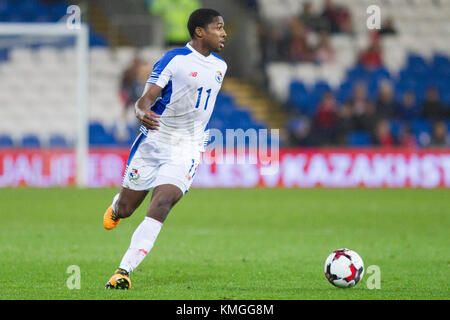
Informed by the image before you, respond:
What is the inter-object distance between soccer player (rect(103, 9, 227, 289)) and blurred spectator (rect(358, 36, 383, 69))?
1704 cm

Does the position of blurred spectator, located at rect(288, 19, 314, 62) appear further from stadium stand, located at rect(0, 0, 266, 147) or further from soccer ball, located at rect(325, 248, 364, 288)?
soccer ball, located at rect(325, 248, 364, 288)

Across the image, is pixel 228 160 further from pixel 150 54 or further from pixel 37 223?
pixel 37 223

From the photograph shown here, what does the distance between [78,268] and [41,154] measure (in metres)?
12.3

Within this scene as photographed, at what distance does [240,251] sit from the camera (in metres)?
10.1

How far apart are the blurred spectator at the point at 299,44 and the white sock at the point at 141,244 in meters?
17.1

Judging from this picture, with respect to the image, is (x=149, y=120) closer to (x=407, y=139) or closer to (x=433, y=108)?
(x=407, y=139)

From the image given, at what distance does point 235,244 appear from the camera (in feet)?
35.3

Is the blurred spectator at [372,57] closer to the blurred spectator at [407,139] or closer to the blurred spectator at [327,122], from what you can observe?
the blurred spectator at [327,122]

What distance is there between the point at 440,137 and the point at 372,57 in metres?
4.04

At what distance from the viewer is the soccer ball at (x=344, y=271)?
7109mm

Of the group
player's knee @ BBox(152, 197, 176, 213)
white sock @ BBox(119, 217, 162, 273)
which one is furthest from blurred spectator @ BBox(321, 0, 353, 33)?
white sock @ BBox(119, 217, 162, 273)

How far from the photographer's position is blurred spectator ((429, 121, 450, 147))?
69.4 feet

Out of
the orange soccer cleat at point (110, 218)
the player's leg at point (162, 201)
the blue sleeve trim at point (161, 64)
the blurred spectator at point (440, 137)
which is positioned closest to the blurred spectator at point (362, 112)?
the blurred spectator at point (440, 137)
